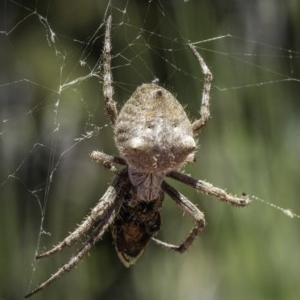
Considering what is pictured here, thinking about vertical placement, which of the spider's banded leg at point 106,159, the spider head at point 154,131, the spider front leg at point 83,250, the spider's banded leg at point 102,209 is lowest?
the spider front leg at point 83,250

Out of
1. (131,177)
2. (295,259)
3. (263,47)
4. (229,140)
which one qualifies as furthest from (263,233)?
(263,47)

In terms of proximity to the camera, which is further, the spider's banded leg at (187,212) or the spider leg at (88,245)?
the spider's banded leg at (187,212)

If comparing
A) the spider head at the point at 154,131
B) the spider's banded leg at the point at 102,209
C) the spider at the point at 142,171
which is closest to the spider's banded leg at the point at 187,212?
the spider at the point at 142,171

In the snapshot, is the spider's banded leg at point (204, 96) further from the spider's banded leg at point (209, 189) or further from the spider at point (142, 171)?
the spider's banded leg at point (209, 189)

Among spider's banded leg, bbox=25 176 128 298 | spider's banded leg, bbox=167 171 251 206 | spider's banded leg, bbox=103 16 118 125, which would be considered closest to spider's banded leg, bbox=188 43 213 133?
spider's banded leg, bbox=167 171 251 206

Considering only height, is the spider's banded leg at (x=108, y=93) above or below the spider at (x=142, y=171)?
above

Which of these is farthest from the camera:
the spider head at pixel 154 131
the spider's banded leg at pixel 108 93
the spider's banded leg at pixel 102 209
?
the spider's banded leg at pixel 102 209

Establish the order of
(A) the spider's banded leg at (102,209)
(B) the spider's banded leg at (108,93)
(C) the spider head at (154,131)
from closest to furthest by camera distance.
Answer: (C) the spider head at (154,131), (B) the spider's banded leg at (108,93), (A) the spider's banded leg at (102,209)

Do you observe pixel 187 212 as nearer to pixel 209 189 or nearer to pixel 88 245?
pixel 209 189
